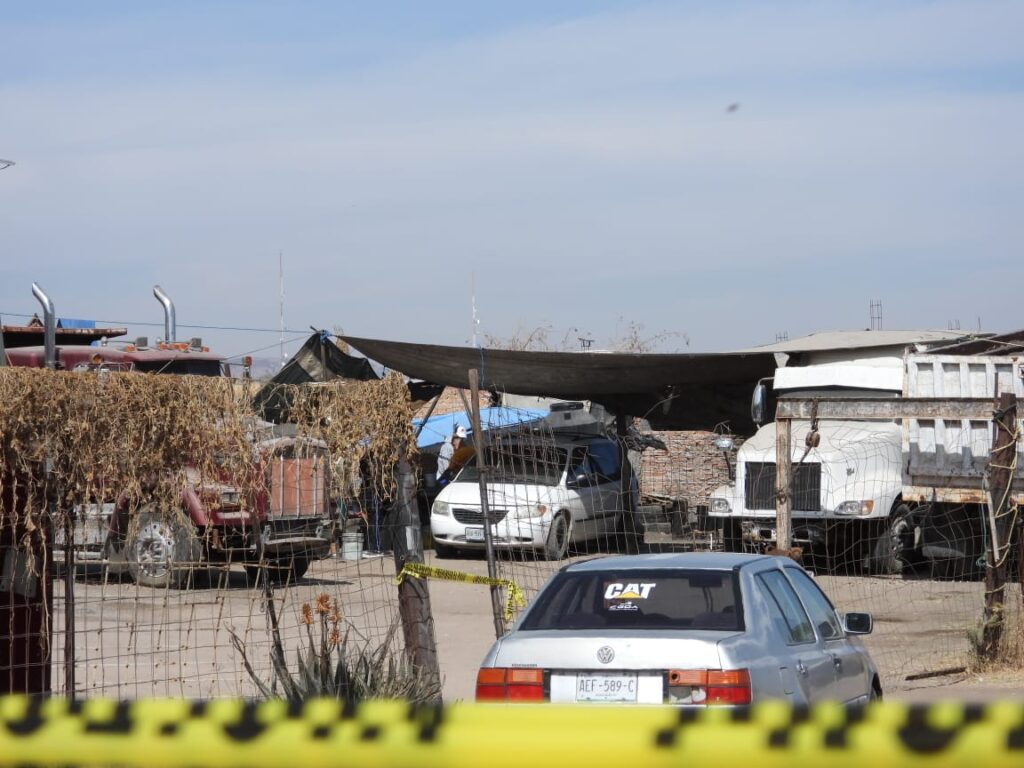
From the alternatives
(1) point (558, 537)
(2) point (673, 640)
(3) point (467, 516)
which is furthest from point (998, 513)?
(3) point (467, 516)

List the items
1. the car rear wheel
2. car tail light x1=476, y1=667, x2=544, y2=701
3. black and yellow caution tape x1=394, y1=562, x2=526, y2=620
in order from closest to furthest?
car tail light x1=476, y1=667, x2=544, y2=701 < black and yellow caution tape x1=394, y1=562, x2=526, y2=620 < the car rear wheel

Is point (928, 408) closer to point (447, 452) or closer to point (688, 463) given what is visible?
point (447, 452)

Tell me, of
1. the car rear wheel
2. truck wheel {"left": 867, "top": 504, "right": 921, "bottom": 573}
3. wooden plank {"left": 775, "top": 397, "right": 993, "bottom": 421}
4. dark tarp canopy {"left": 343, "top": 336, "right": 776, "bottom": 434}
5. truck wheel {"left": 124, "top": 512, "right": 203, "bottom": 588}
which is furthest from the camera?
the car rear wheel

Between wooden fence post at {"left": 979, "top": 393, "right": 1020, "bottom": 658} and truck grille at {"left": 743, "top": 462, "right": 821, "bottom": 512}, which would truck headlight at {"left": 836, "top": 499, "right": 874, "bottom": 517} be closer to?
truck grille at {"left": 743, "top": 462, "right": 821, "bottom": 512}

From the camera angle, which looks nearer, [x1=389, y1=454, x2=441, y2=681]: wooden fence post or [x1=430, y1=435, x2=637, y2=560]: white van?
[x1=389, y1=454, x2=441, y2=681]: wooden fence post

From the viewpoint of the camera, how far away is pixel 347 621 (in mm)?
10148

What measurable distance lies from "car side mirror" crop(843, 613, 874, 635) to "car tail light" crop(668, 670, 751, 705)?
195cm

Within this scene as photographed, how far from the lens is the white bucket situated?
9797 mm

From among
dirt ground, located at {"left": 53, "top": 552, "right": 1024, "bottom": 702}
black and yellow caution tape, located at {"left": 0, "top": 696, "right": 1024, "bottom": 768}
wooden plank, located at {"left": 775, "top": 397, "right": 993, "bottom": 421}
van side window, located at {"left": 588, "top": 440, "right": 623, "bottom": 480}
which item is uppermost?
wooden plank, located at {"left": 775, "top": 397, "right": 993, "bottom": 421}

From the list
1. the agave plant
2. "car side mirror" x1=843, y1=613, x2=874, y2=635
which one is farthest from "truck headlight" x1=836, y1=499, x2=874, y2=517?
the agave plant

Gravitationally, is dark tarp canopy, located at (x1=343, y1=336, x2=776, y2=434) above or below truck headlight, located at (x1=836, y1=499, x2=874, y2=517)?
above

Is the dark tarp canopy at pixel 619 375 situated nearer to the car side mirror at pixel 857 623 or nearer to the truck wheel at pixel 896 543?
the truck wheel at pixel 896 543

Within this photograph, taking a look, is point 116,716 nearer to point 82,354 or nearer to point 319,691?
point 319,691

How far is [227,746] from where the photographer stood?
1418 millimetres
